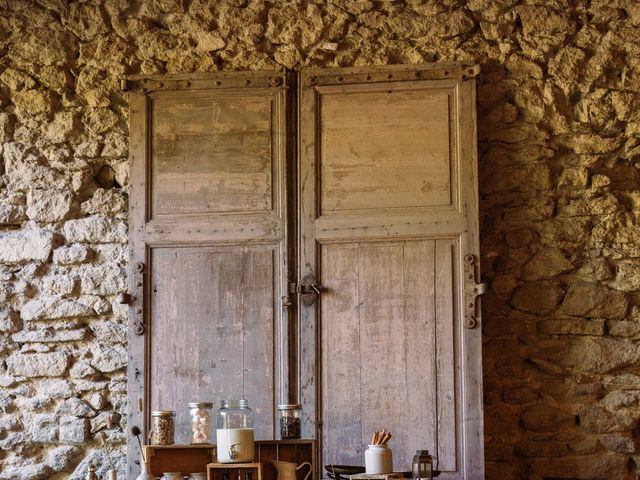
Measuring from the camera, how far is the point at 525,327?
4.98 meters

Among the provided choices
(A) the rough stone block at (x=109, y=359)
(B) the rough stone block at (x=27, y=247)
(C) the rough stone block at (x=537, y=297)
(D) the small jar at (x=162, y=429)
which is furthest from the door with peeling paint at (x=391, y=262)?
(B) the rough stone block at (x=27, y=247)

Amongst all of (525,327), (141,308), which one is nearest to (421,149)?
(525,327)

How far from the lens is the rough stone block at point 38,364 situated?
5145 mm

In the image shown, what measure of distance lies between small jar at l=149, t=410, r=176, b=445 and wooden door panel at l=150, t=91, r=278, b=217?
98 cm

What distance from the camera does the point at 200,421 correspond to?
462 centimetres

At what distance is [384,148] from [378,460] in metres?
1.43

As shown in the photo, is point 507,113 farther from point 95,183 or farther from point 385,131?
point 95,183

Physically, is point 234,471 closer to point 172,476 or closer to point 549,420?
point 172,476

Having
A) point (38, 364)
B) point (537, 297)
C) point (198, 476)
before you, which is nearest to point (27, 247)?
point (38, 364)

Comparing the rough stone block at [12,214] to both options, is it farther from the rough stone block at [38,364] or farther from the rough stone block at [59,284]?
the rough stone block at [38,364]

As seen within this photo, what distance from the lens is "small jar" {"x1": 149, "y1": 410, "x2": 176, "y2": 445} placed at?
457 centimetres

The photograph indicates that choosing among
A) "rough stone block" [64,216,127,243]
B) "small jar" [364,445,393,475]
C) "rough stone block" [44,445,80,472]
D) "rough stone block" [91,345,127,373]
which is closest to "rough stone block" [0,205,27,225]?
"rough stone block" [64,216,127,243]

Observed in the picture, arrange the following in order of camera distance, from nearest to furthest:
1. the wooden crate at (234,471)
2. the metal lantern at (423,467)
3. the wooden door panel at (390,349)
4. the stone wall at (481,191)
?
the wooden crate at (234,471) → the metal lantern at (423,467) → the wooden door panel at (390,349) → the stone wall at (481,191)

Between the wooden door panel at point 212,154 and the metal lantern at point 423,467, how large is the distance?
1.34 meters
